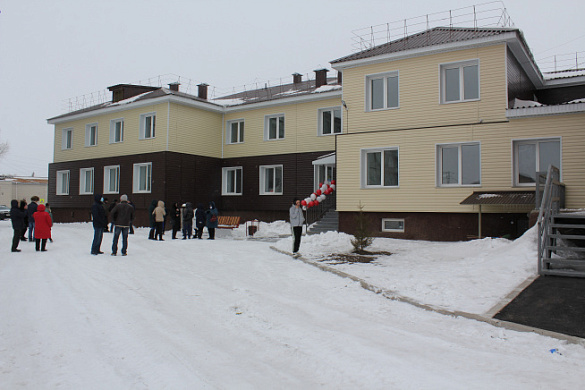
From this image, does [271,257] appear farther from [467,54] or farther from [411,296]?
[467,54]

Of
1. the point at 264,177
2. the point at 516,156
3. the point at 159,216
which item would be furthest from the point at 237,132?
the point at 516,156

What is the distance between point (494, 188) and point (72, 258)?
12716 mm

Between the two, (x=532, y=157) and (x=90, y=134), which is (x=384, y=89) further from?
(x=90, y=134)

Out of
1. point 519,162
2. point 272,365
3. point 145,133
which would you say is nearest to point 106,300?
point 272,365

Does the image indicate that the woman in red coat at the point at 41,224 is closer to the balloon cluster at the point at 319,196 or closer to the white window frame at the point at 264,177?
the balloon cluster at the point at 319,196

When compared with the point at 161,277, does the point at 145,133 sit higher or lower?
higher

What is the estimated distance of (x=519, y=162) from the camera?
14648 mm

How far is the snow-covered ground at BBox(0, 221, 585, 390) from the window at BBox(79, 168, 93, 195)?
18376 mm

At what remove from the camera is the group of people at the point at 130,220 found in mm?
12758

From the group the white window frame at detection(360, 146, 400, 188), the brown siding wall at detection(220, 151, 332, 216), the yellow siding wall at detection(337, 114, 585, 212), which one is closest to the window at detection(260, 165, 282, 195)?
the brown siding wall at detection(220, 151, 332, 216)

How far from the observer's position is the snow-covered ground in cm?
439

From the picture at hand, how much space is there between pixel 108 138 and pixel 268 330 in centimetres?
2391

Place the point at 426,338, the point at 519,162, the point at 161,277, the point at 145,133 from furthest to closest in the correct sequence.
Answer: the point at 145,133 < the point at 519,162 < the point at 161,277 < the point at 426,338

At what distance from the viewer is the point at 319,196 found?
19.8 m
